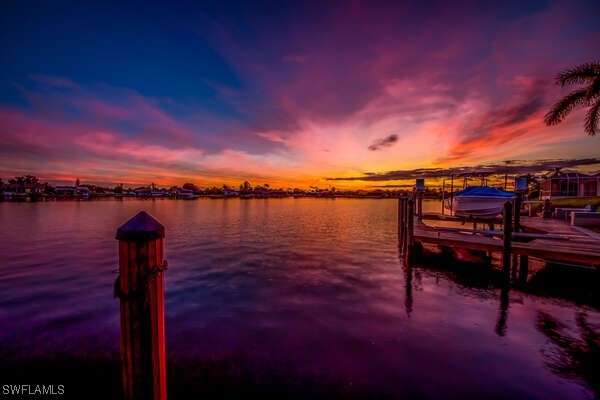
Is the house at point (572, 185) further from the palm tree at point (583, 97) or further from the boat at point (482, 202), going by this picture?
the palm tree at point (583, 97)

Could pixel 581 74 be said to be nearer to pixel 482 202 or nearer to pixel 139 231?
pixel 482 202

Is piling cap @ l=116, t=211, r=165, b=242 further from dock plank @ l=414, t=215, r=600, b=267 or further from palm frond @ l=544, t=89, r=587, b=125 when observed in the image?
palm frond @ l=544, t=89, r=587, b=125

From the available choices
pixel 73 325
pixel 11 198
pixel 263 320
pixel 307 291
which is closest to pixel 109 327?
pixel 73 325

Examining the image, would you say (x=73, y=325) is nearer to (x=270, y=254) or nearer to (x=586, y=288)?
(x=270, y=254)

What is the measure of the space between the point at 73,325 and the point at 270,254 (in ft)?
37.7

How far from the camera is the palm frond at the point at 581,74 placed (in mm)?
15258

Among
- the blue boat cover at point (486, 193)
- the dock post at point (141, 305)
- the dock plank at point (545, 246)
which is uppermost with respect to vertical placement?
the blue boat cover at point (486, 193)

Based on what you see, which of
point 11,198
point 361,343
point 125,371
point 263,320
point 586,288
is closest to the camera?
point 125,371

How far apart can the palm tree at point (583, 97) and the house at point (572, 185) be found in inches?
1125

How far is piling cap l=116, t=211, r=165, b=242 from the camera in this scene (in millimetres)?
2850

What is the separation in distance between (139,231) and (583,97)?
968 inches

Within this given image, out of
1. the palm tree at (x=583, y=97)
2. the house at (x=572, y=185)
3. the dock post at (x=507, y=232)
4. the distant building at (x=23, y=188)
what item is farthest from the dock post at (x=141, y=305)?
the distant building at (x=23, y=188)

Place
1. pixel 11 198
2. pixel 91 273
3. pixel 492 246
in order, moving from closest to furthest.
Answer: pixel 492 246 < pixel 91 273 < pixel 11 198

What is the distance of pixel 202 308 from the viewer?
29.2ft
